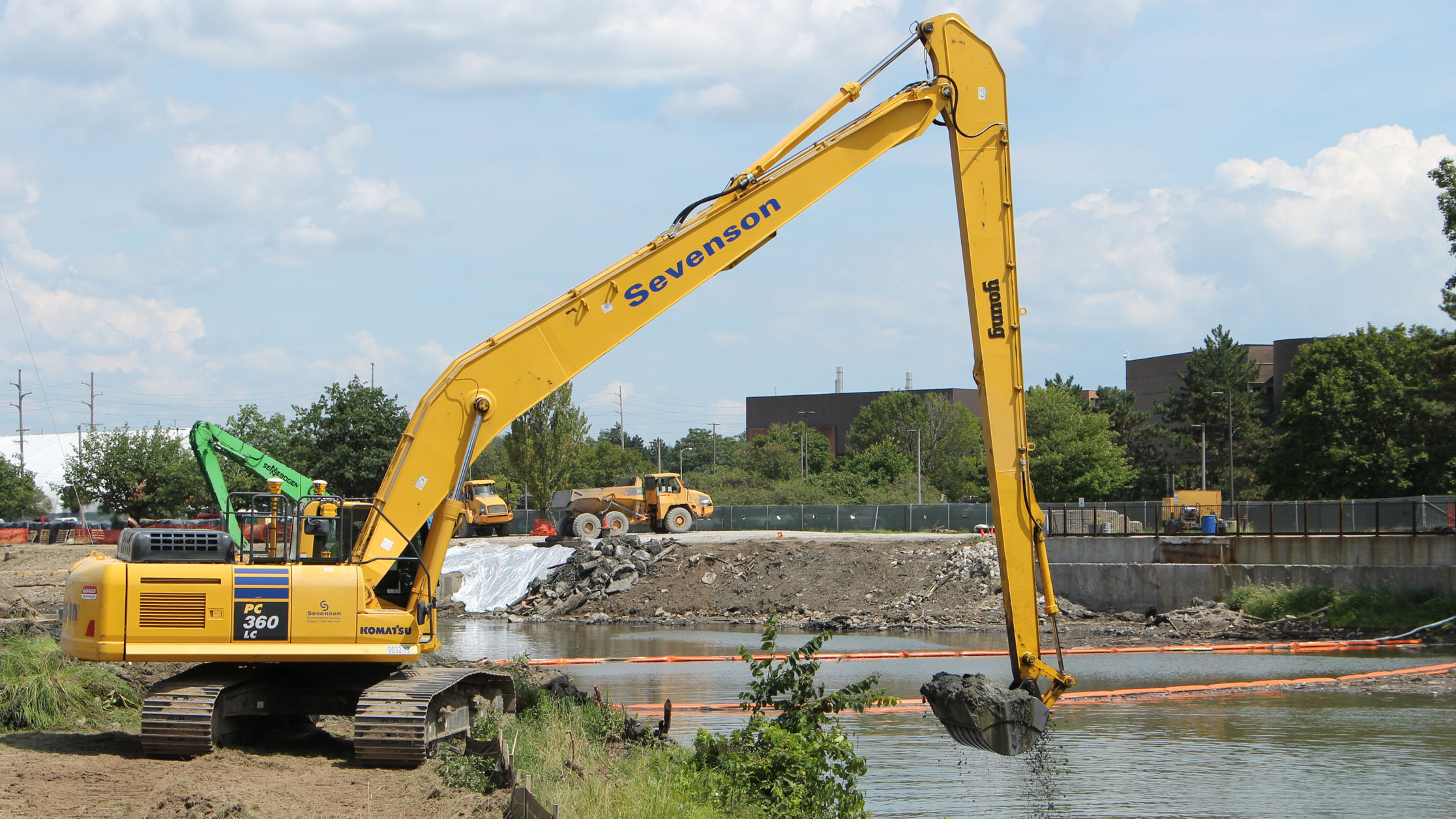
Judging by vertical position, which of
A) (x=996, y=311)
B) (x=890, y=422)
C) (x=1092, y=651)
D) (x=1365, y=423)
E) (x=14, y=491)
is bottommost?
(x=1092, y=651)

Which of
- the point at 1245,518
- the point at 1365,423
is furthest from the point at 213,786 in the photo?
the point at 1365,423

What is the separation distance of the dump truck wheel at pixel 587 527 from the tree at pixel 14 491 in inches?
2504

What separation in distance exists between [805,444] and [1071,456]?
36313 mm

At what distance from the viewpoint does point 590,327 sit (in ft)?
42.5

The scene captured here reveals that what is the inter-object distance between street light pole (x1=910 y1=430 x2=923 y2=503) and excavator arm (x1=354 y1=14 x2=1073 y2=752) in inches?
2792

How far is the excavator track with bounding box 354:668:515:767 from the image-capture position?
11.5 meters

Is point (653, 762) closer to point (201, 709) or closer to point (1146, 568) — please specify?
point (201, 709)

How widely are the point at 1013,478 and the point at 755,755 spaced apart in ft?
12.1

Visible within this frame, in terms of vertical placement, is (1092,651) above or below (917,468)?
below

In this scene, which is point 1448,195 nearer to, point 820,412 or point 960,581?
point 960,581

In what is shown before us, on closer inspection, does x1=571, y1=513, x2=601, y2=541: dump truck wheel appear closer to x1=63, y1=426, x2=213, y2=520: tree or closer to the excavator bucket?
x1=63, y1=426, x2=213, y2=520: tree

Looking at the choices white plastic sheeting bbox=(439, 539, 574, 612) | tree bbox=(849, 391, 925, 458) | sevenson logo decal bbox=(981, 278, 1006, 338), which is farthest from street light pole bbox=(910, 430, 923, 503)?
sevenson logo decal bbox=(981, 278, 1006, 338)

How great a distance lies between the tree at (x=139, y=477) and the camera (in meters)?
60.1

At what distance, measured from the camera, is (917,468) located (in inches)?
3967
